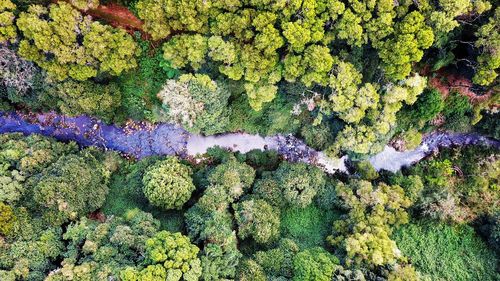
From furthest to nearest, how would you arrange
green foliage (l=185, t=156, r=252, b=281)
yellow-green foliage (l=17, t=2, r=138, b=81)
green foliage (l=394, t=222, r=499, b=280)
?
→ 1. green foliage (l=394, t=222, r=499, b=280)
2. green foliage (l=185, t=156, r=252, b=281)
3. yellow-green foliage (l=17, t=2, r=138, b=81)

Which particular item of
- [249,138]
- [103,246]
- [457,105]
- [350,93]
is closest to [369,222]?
[350,93]

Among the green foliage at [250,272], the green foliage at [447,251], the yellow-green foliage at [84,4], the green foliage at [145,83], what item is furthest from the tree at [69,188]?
the green foliage at [447,251]

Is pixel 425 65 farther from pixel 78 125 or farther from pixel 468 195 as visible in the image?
pixel 78 125

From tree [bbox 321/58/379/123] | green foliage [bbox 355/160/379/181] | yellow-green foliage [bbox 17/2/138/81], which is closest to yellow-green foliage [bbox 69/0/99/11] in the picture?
yellow-green foliage [bbox 17/2/138/81]

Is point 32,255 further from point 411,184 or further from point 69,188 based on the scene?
point 411,184

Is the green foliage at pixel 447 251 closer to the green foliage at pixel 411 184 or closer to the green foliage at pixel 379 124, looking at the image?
the green foliage at pixel 411 184

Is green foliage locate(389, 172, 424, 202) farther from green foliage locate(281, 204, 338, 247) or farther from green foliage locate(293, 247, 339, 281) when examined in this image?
green foliage locate(293, 247, 339, 281)
